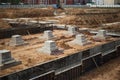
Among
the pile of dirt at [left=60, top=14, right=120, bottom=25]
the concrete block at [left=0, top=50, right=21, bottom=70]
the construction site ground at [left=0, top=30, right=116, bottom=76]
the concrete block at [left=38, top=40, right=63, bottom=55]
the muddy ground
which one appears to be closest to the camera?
the concrete block at [left=0, top=50, right=21, bottom=70]

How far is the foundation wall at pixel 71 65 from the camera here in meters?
11.2

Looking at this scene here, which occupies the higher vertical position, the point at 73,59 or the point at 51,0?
the point at 51,0

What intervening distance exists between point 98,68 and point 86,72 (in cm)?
138

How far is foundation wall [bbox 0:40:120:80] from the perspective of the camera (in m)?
11.2

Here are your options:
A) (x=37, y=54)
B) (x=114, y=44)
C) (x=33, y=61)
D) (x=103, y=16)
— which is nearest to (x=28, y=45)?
(x=37, y=54)

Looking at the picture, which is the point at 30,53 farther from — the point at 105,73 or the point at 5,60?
the point at 105,73

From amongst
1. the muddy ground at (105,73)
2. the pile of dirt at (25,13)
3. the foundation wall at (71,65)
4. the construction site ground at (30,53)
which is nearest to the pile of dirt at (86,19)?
the pile of dirt at (25,13)

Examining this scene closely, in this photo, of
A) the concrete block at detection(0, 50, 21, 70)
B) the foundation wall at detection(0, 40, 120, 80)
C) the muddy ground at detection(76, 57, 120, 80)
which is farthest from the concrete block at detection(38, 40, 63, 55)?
the concrete block at detection(0, 50, 21, 70)

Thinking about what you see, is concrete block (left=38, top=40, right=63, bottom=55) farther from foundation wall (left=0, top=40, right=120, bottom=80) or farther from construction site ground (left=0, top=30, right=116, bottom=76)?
foundation wall (left=0, top=40, right=120, bottom=80)

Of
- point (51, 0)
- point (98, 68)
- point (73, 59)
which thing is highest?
point (51, 0)

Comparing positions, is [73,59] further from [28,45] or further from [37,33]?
[37,33]

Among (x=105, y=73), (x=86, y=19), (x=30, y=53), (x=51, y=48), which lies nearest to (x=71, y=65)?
(x=51, y=48)

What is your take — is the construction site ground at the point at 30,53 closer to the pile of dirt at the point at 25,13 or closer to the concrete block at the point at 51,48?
the concrete block at the point at 51,48

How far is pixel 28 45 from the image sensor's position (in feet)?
59.2
